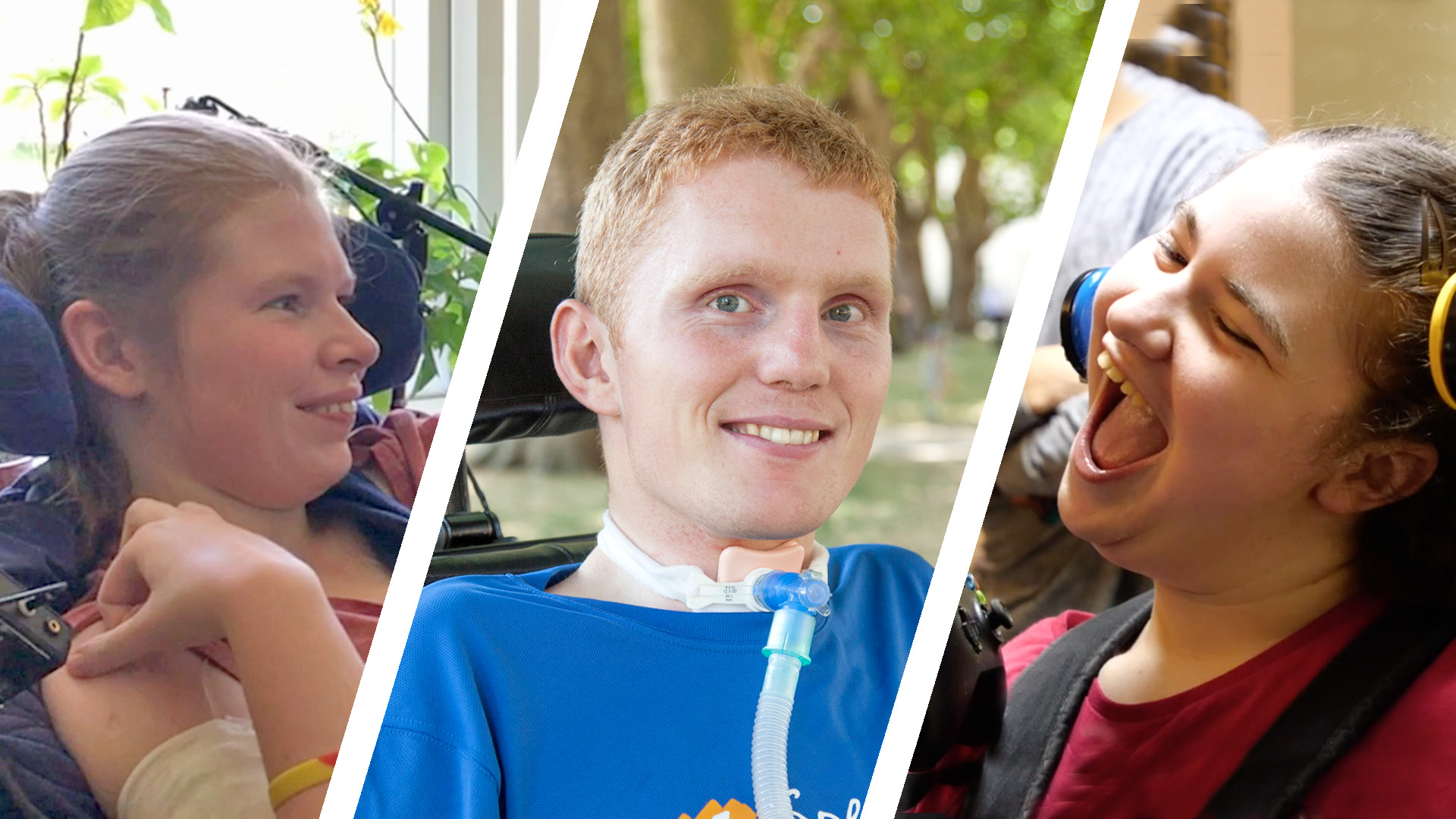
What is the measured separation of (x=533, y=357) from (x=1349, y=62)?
0.70 metres

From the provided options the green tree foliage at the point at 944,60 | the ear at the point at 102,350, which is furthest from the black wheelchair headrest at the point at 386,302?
the green tree foliage at the point at 944,60

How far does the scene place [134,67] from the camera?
87 cm

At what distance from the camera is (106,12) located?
34.0 inches

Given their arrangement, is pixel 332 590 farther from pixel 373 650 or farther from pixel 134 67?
pixel 134 67

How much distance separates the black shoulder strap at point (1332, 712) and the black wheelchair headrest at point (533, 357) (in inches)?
20.5

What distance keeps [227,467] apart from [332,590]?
0.39ft

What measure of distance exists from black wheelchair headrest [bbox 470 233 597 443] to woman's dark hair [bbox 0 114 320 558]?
21 cm

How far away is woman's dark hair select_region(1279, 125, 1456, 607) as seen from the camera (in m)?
0.68

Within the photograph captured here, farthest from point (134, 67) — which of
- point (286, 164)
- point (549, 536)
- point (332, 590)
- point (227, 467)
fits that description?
point (549, 536)

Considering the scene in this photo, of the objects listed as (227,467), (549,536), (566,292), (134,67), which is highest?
(134,67)

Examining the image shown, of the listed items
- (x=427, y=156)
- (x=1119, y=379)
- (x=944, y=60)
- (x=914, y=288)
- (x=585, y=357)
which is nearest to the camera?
(x=1119, y=379)

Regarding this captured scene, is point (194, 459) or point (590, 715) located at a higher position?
point (194, 459)

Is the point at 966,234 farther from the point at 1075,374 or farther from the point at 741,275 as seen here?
the point at 741,275

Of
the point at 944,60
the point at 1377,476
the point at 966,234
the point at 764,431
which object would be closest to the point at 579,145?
the point at 764,431
